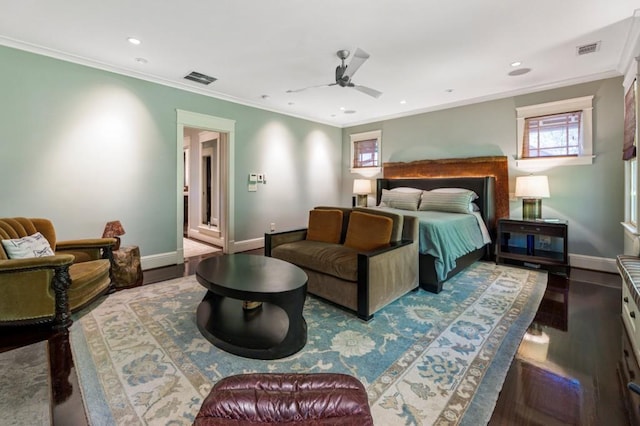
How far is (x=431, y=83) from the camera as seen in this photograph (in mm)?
4441

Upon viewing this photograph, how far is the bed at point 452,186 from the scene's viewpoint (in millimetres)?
3355

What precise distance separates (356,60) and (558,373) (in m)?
3.07

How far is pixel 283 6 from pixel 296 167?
3848 millimetres

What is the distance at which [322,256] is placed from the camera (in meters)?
3.03

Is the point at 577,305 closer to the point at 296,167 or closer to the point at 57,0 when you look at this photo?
the point at 296,167

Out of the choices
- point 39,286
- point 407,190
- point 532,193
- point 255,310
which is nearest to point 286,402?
point 255,310

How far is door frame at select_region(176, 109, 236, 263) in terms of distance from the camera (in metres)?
4.60

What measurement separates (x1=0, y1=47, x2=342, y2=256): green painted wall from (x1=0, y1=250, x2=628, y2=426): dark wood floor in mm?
1847

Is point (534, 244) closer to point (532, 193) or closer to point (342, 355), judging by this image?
point (532, 193)

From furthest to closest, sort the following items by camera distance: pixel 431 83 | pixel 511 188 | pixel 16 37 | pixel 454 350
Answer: pixel 511 188 < pixel 431 83 < pixel 16 37 < pixel 454 350

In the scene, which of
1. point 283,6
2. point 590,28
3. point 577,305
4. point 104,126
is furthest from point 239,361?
point 590,28

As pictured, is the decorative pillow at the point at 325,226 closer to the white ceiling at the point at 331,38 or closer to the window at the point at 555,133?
the white ceiling at the point at 331,38

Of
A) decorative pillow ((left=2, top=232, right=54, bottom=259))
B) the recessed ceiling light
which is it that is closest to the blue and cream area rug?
decorative pillow ((left=2, top=232, right=54, bottom=259))

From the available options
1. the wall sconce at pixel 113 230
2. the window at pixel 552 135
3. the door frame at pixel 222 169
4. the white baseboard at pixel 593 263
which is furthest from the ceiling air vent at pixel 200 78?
the white baseboard at pixel 593 263
